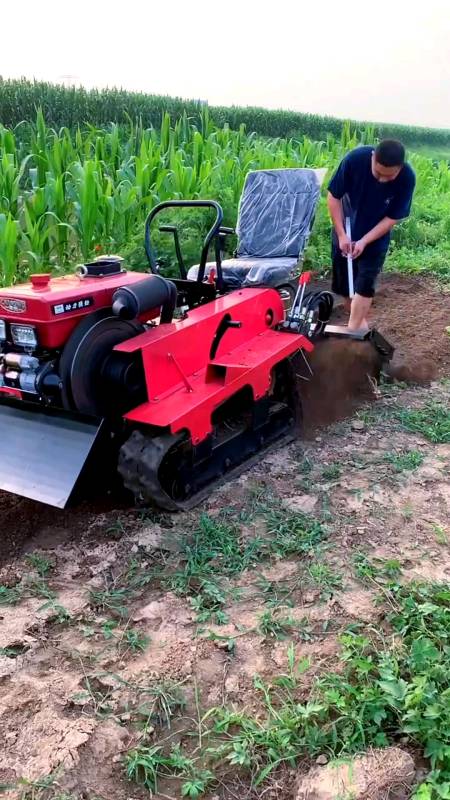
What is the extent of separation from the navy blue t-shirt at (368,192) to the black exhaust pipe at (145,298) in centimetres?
212

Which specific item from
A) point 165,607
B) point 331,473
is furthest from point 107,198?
point 165,607

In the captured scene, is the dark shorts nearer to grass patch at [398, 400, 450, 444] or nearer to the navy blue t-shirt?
the navy blue t-shirt

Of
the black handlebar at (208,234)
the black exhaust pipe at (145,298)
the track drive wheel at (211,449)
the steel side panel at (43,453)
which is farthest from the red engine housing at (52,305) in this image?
the black handlebar at (208,234)

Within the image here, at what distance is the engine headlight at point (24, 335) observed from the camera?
313 cm

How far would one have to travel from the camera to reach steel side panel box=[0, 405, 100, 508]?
3082 mm

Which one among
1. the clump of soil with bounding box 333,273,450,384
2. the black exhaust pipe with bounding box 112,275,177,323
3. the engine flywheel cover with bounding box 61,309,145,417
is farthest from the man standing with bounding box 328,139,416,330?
the engine flywheel cover with bounding box 61,309,145,417

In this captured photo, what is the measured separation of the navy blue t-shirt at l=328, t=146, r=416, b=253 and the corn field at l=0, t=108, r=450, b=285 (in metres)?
2.08

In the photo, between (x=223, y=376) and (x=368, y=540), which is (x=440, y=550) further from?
(x=223, y=376)

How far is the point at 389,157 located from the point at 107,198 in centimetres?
282

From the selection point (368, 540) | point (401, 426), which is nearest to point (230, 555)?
point (368, 540)

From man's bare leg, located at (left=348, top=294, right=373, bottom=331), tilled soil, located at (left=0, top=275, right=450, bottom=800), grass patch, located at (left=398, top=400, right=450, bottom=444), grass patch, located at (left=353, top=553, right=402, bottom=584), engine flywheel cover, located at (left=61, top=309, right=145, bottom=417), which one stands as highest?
engine flywheel cover, located at (left=61, top=309, right=145, bottom=417)

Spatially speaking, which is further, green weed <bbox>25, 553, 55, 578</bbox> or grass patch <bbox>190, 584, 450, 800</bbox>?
green weed <bbox>25, 553, 55, 578</bbox>

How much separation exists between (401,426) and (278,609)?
208 cm

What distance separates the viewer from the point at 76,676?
2.42 meters
